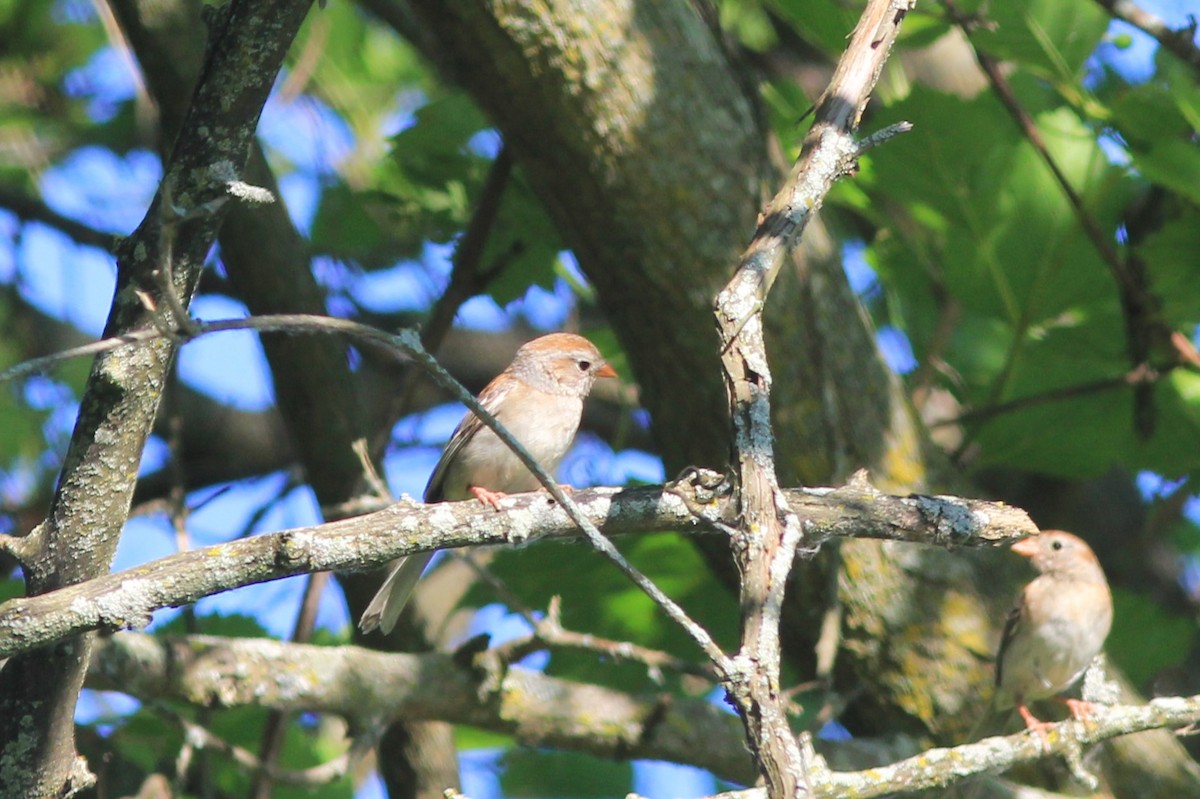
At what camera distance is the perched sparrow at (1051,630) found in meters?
5.30

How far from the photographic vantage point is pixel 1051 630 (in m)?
5.59

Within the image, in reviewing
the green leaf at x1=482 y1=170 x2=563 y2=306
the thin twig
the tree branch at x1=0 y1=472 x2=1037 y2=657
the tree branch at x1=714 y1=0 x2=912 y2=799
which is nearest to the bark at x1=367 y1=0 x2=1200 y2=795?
the green leaf at x1=482 y1=170 x2=563 y2=306

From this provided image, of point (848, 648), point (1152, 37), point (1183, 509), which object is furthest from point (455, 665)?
point (1183, 509)

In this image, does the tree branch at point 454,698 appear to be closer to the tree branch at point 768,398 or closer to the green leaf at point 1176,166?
the tree branch at point 768,398

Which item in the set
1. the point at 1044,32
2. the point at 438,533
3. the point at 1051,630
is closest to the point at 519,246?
the point at 1044,32

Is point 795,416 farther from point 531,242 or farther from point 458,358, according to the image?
point 458,358

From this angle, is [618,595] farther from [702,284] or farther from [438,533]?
[438,533]

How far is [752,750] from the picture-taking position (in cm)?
233

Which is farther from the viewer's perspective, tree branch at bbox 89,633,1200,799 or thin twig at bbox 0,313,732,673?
tree branch at bbox 89,633,1200,799

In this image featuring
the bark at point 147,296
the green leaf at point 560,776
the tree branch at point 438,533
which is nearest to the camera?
the tree branch at point 438,533

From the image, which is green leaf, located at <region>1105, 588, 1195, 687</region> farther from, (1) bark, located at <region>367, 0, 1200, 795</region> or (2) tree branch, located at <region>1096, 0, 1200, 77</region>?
(2) tree branch, located at <region>1096, 0, 1200, 77</region>

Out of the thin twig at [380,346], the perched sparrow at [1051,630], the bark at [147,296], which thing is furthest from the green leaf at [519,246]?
the thin twig at [380,346]

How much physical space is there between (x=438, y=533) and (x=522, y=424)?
2662 mm

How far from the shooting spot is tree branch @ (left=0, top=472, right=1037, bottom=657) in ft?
8.46
